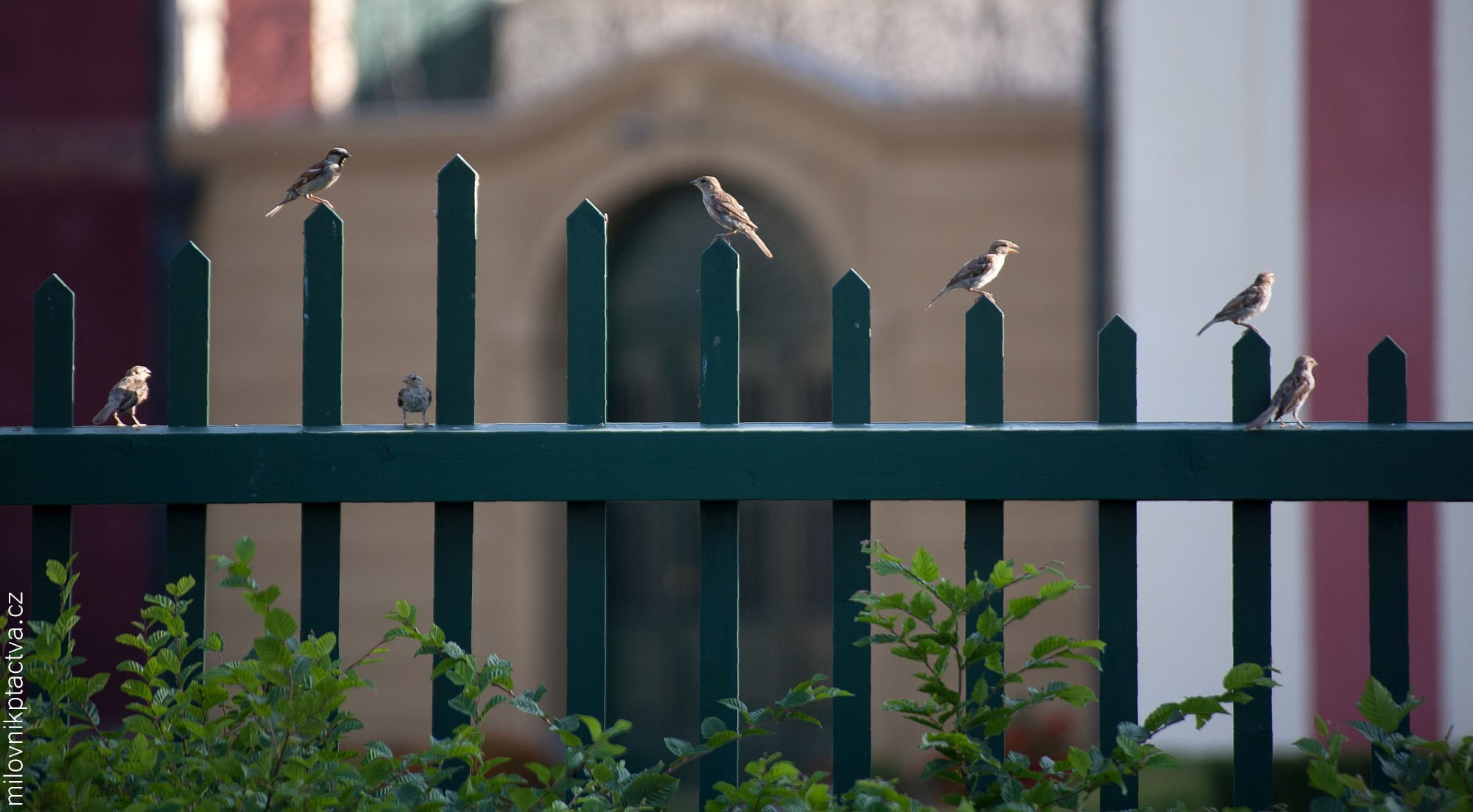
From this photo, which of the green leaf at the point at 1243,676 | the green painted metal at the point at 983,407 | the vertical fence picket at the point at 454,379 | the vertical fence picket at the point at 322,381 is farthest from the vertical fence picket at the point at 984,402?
the vertical fence picket at the point at 322,381

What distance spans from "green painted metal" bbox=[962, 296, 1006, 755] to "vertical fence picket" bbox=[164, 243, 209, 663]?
4.91 ft

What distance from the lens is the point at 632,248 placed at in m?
9.16

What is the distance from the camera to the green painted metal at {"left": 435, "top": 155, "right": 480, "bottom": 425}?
255 cm

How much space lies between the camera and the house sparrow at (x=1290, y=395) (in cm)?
242

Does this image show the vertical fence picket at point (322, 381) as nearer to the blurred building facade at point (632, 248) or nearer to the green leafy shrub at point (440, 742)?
the green leafy shrub at point (440, 742)

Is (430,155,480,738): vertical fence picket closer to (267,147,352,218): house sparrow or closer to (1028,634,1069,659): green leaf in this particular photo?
(267,147,352,218): house sparrow

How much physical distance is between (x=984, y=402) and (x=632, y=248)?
686 centimetres

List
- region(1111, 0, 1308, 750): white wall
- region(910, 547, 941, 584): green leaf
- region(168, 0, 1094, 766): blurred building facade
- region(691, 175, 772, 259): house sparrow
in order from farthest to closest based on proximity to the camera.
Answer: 1. region(168, 0, 1094, 766): blurred building facade
2. region(1111, 0, 1308, 750): white wall
3. region(691, 175, 772, 259): house sparrow
4. region(910, 547, 941, 584): green leaf

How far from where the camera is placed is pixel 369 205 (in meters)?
8.97

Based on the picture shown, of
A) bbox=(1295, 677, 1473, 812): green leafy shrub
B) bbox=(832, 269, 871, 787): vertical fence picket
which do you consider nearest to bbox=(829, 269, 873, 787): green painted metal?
bbox=(832, 269, 871, 787): vertical fence picket

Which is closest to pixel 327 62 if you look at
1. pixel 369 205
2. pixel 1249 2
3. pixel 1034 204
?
pixel 369 205

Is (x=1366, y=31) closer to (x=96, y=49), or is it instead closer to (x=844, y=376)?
(x=844, y=376)

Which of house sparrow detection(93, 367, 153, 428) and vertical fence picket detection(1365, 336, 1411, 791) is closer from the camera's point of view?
vertical fence picket detection(1365, 336, 1411, 791)

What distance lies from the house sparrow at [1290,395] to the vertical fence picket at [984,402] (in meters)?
0.50
